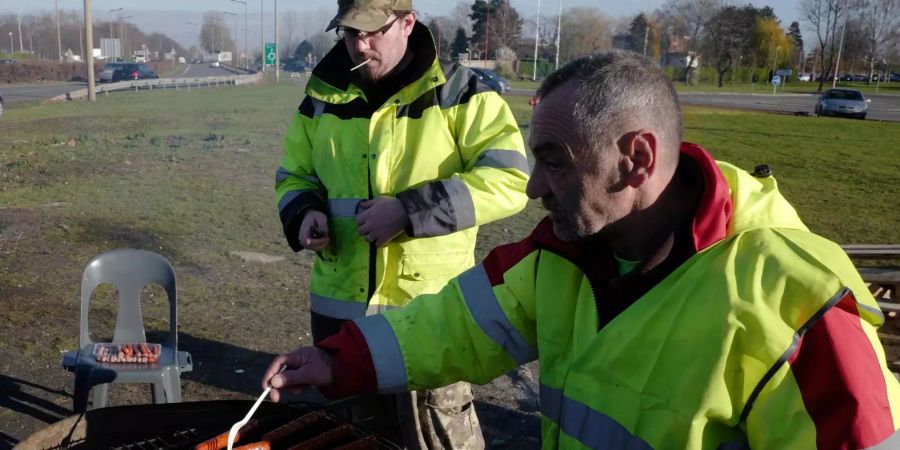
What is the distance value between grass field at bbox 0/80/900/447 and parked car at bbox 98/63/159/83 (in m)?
21.8

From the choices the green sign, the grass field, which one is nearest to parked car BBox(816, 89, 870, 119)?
the grass field

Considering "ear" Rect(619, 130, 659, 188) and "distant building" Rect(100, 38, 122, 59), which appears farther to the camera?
"distant building" Rect(100, 38, 122, 59)

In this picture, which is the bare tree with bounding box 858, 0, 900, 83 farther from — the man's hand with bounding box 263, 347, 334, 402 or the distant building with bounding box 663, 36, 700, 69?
the man's hand with bounding box 263, 347, 334, 402

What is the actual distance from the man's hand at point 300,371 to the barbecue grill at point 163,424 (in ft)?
0.37

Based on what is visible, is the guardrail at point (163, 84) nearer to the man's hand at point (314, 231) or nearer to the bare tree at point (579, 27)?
the bare tree at point (579, 27)

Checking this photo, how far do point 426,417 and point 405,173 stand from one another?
922mm

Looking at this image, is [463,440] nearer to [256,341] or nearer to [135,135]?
[256,341]

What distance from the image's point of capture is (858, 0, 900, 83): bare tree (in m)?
65.5

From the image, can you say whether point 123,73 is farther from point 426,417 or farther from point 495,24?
point 426,417

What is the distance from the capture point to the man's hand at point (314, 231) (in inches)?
117

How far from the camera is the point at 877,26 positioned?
221ft

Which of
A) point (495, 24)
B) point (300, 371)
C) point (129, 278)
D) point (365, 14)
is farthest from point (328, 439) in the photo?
point (495, 24)

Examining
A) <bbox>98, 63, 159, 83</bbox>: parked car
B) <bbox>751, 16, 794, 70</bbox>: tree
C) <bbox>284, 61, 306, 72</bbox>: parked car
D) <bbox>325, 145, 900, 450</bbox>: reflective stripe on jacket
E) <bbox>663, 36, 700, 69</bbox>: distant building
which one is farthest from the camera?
<bbox>284, 61, 306, 72</bbox>: parked car

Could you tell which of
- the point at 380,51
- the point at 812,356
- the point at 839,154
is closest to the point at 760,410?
the point at 812,356
